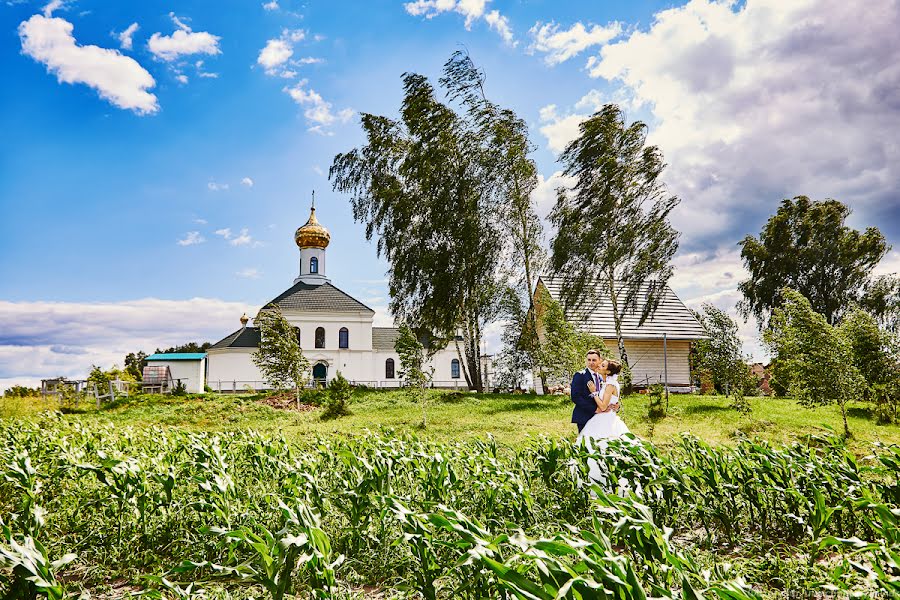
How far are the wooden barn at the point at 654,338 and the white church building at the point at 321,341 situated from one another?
47.8ft

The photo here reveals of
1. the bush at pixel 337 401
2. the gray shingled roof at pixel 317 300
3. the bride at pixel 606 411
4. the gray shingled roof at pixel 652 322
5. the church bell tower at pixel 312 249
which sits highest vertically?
the church bell tower at pixel 312 249

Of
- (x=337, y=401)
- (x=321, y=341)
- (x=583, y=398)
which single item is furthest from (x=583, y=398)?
(x=321, y=341)

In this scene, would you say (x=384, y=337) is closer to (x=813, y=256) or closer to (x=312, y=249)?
(x=312, y=249)

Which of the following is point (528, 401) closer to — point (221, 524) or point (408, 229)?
point (408, 229)

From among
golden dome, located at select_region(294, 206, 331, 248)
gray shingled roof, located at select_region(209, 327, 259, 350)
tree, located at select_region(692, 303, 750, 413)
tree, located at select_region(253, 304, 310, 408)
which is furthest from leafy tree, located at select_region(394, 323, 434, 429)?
golden dome, located at select_region(294, 206, 331, 248)

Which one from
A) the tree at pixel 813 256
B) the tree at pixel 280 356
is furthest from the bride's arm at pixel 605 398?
the tree at pixel 813 256

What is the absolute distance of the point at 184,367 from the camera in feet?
120

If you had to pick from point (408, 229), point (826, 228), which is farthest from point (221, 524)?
point (826, 228)

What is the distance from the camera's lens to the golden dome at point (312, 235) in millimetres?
43375

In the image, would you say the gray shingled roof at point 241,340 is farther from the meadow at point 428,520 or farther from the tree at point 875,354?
the meadow at point 428,520

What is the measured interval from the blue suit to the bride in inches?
5.2

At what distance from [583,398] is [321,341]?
3571cm

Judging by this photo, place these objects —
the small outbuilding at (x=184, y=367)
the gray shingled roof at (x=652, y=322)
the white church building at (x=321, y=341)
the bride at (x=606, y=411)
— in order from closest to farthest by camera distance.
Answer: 1. the bride at (x=606, y=411)
2. the gray shingled roof at (x=652, y=322)
3. the small outbuilding at (x=184, y=367)
4. the white church building at (x=321, y=341)

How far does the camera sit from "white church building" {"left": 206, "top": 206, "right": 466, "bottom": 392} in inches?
1566
